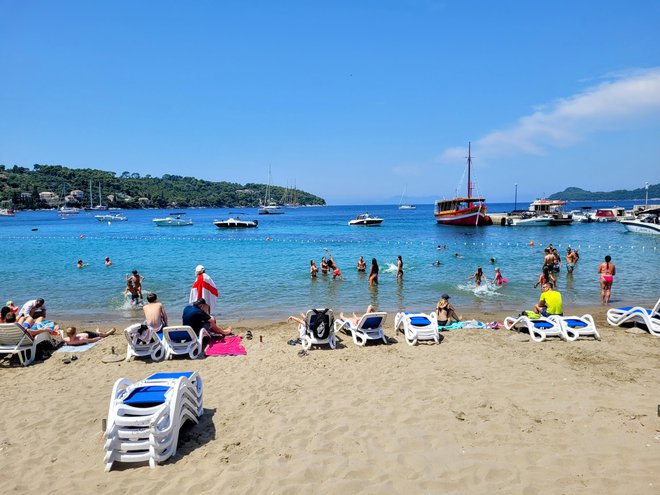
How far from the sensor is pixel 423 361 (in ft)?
25.5

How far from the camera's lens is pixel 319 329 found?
864 centimetres

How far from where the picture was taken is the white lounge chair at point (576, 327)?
29.3 ft

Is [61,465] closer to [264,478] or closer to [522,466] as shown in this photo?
[264,478]

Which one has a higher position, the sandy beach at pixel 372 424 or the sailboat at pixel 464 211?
the sailboat at pixel 464 211

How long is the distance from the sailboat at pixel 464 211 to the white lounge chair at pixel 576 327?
49916mm

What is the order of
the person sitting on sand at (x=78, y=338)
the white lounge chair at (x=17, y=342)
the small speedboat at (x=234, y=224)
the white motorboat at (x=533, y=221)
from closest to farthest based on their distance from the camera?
the white lounge chair at (x=17, y=342)
the person sitting on sand at (x=78, y=338)
the white motorboat at (x=533, y=221)
the small speedboat at (x=234, y=224)

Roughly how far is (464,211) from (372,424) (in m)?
55.9

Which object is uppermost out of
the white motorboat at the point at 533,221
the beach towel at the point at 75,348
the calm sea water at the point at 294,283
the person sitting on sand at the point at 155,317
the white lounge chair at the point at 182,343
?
the white motorboat at the point at 533,221

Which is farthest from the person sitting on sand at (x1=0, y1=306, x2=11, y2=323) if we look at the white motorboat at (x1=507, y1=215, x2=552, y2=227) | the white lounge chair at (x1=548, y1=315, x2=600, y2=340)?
the white motorboat at (x1=507, y1=215, x2=552, y2=227)

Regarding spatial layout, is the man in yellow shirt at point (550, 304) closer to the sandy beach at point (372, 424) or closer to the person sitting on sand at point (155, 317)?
the sandy beach at point (372, 424)

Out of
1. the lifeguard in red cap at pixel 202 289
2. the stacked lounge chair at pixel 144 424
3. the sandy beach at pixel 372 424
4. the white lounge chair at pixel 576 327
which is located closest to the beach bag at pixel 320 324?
the sandy beach at pixel 372 424

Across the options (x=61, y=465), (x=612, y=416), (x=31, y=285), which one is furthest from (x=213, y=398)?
(x=31, y=285)

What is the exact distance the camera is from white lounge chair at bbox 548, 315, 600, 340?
29.3ft

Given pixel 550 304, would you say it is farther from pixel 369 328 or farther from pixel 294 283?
pixel 294 283
